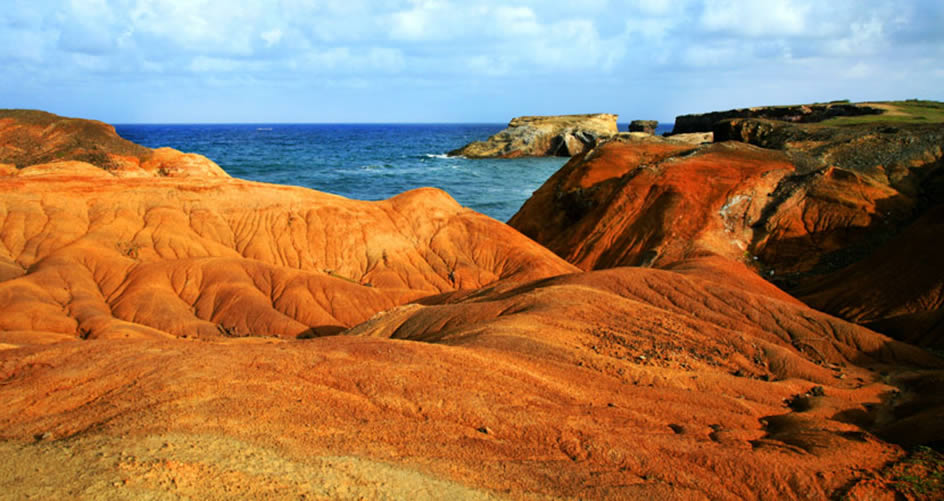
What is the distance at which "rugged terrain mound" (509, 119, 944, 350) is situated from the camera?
26328 millimetres

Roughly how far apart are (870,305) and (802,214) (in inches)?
346

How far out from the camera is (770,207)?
28562mm

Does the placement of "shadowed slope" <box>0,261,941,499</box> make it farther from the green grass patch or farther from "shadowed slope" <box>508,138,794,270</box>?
the green grass patch

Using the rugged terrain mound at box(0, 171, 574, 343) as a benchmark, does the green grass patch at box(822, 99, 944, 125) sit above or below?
above

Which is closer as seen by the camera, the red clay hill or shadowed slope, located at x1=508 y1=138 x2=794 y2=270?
the red clay hill

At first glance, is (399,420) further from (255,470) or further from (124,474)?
(124,474)

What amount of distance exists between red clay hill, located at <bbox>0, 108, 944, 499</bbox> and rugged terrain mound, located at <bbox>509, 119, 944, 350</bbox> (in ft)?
17.8

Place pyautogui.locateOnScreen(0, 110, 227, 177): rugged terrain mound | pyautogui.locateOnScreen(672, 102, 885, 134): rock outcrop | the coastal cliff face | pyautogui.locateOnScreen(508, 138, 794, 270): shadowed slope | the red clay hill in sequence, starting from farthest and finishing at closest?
1. the coastal cliff face
2. pyautogui.locateOnScreen(672, 102, 885, 134): rock outcrop
3. pyautogui.locateOnScreen(0, 110, 227, 177): rugged terrain mound
4. pyautogui.locateOnScreen(508, 138, 794, 270): shadowed slope
5. the red clay hill

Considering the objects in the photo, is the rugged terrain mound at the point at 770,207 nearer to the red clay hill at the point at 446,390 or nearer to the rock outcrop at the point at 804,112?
the red clay hill at the point at 446,390

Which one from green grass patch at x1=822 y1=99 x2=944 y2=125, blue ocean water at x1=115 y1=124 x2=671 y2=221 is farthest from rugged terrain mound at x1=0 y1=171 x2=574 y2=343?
green grass patch at x1=822 y1=99 x2=944 y2=125

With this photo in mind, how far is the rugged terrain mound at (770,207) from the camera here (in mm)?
26328

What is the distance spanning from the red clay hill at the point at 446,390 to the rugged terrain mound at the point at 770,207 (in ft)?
17.8

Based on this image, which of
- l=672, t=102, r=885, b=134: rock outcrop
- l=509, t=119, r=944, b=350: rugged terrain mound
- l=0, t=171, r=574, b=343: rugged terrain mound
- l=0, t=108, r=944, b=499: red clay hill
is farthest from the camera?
l=672, t=102, r=885, b=134: rock outcrop

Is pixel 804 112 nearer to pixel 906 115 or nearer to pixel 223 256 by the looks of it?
pixel 906 115
